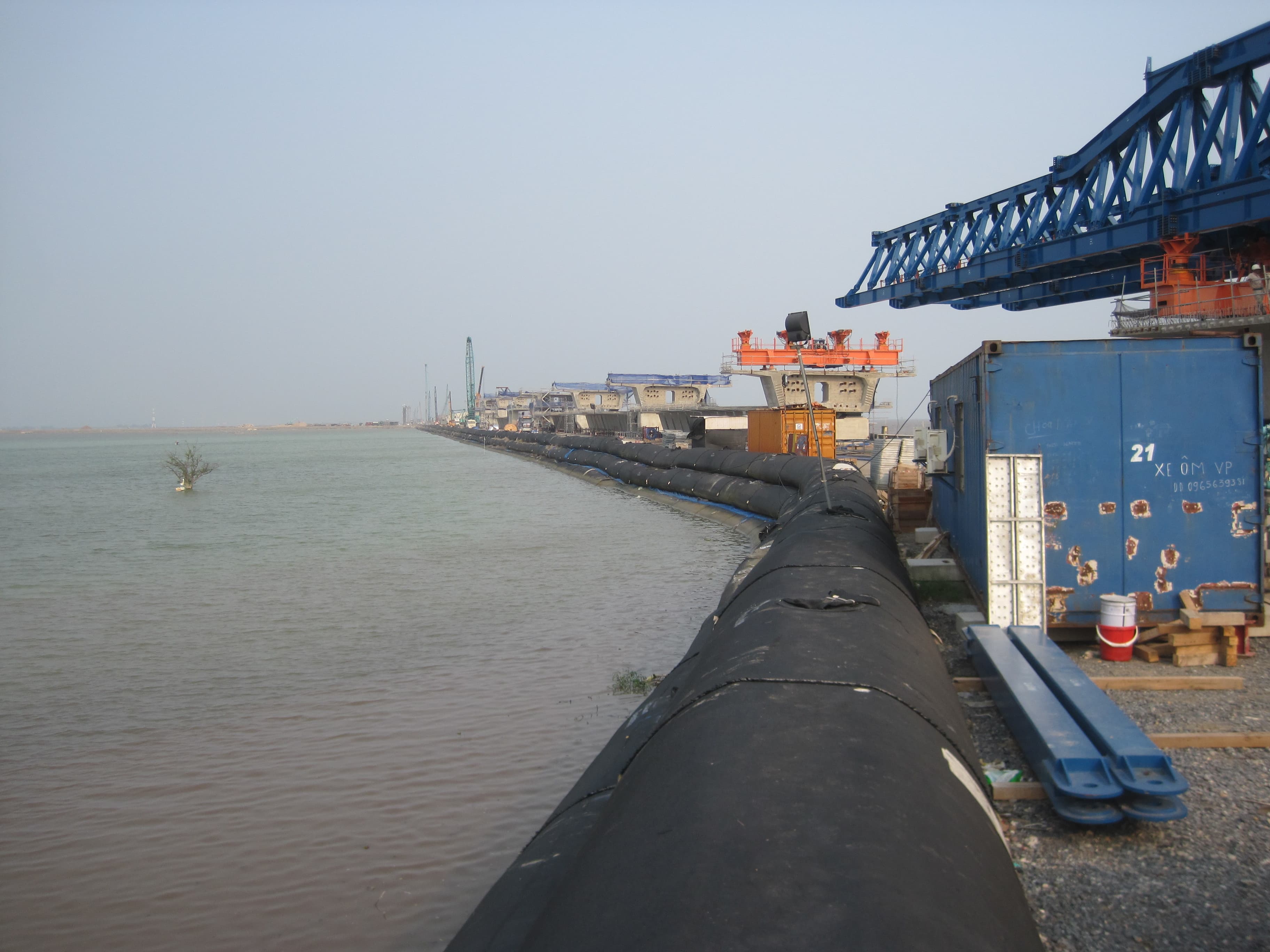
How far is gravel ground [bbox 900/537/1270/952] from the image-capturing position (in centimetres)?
351

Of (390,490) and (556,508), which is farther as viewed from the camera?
(390,490)

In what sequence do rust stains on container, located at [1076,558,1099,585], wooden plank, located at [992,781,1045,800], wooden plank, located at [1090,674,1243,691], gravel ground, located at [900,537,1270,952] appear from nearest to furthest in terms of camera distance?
gravel ground, located at [900,537,1270,952] → wooden plank, located at [992,781,1045,800] → wooden plank, located at [1090,674,1243,691] → rust stains on container, located at [1076,558,1099,585]

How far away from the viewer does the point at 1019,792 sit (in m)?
4.62

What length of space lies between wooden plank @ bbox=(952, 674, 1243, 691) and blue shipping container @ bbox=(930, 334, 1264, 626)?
3.54ft

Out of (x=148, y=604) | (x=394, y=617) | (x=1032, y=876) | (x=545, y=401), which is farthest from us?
(x=545, y=401)

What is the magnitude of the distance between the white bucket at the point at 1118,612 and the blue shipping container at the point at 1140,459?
1.16ft

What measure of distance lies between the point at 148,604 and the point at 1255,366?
13945 millimetres

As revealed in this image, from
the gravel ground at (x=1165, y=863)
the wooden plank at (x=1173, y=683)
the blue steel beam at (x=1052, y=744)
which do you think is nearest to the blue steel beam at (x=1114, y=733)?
the blue steel beam at (x=1052, y=744)

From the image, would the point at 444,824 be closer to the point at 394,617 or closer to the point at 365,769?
the point at 365,769

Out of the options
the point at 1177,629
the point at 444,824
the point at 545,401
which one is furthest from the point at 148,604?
the point at 545,401

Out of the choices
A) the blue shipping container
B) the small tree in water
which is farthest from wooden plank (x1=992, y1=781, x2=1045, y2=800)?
the small tree in water

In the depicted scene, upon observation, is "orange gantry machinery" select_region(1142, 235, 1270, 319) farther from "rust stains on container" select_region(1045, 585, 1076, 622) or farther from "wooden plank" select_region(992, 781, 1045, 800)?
"wooden plank" select_region(992, 781, 1045, 800)

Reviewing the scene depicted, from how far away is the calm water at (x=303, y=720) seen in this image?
4.93m

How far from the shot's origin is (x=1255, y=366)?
290 inches
